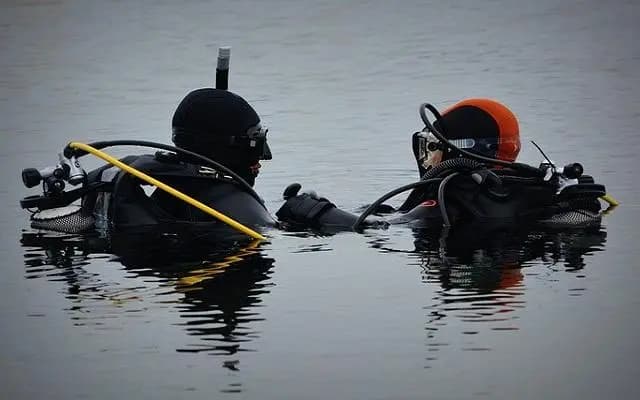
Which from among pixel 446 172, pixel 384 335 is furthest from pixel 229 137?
pixel 384 335

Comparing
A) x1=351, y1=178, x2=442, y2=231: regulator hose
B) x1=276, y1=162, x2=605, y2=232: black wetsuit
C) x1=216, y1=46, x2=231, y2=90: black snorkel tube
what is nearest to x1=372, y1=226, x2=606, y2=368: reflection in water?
x1=276, y1=162, x2=605, y2=232: black wetsuit

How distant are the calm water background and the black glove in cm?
18

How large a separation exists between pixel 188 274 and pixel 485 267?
172 cm

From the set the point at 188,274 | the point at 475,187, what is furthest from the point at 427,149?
the point at 188,274

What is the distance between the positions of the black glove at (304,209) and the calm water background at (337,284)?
0.60ft

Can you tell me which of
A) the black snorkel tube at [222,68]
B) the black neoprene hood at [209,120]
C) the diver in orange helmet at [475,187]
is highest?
the black snorkel tube at [222,68]

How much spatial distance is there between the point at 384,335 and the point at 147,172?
2734 mm

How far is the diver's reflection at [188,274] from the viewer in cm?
872

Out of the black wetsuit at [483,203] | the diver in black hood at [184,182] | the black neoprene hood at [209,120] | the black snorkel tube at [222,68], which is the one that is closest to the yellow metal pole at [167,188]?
the diver in black hood at [184,182]

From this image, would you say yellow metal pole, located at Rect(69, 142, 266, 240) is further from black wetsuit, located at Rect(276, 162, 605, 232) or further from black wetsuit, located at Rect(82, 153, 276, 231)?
black wetsuit, located at Rect(276, 162, 605, 232)

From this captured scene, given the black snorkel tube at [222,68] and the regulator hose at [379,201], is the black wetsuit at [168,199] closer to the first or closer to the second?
the regulator hose at [379,201]

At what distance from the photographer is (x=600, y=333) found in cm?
864

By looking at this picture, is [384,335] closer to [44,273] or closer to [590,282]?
[590,282]

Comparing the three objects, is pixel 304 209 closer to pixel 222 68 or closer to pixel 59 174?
pixel 222 68
